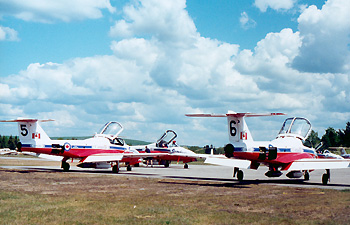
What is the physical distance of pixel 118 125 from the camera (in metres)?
35.0

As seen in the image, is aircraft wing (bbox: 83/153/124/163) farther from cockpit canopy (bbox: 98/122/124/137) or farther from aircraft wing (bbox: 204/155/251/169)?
aircraft wing (bbox: 204/155/251/169)

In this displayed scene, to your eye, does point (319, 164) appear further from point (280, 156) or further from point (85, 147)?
point (85, 147)

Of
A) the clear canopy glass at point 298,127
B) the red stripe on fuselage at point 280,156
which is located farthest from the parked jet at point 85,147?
the clear canopy glass at point 298,127

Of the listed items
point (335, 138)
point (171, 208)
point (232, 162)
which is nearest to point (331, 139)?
point (335, 138)

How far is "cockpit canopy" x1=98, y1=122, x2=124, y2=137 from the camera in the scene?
34375mm

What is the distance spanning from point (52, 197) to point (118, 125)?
69.2ft

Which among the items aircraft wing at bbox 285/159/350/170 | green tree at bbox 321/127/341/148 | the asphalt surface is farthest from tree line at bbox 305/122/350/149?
aircraft wing at bbox 285/159/350/170

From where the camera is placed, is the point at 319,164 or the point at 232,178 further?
the point at 232,178

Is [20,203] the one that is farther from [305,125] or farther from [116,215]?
[305,125]

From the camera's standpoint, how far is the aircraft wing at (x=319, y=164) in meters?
20.0

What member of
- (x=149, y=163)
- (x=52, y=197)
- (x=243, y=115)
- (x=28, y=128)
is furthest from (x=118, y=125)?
(x=52, y=197)

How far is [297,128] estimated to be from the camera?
80.5ft

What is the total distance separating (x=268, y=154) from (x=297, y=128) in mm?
4279

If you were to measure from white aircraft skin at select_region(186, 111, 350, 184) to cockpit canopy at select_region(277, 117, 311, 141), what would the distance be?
Result: 1.45ft
